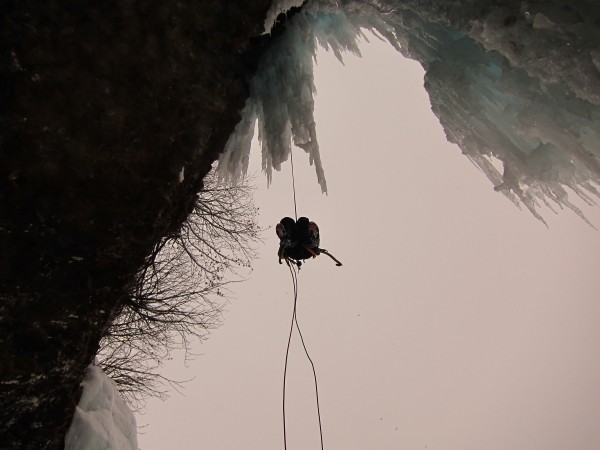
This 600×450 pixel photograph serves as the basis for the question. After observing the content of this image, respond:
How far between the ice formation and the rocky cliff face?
2.31ft

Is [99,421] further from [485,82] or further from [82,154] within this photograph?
[485,82]

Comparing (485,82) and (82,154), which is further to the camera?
(485,82)

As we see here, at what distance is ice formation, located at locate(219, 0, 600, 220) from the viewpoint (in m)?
1.58

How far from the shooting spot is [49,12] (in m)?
1.77

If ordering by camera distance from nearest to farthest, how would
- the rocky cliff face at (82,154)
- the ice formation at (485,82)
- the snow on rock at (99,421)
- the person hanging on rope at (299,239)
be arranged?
the ice formation at (485,82)
the rocky cliff face at (82,154)
the snow on rock at (99,421)
the person hanging on rope at (299,239)

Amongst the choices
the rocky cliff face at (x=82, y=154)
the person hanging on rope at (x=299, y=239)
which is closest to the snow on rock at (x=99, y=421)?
the rocky cliff face at (x=82, y=154)

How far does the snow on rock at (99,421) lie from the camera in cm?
257

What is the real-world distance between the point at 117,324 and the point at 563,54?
701 centimetres

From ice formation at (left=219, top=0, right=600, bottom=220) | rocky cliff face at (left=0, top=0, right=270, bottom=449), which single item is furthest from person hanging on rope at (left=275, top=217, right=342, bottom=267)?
rocky cliff face at (left=0, top=0, right=270, bottom=449)

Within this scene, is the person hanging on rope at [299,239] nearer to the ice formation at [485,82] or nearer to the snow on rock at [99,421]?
the ice formation at [485,82]

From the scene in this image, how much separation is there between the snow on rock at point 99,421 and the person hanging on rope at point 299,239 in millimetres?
2113

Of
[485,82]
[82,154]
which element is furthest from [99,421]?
[485,82]

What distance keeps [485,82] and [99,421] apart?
369 cm

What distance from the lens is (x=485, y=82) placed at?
229cm
